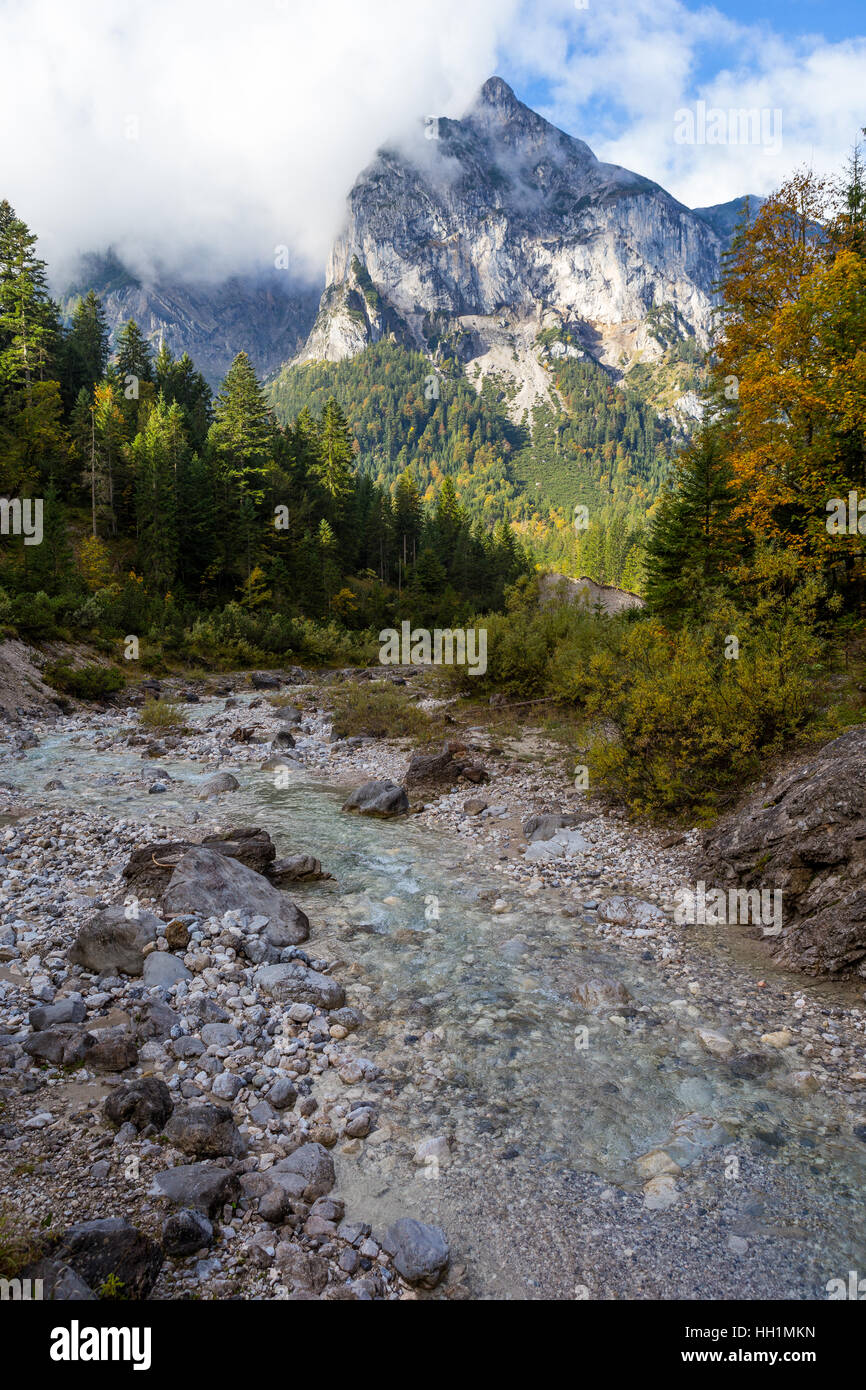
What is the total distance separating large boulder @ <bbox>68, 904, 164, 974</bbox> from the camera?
7.05m

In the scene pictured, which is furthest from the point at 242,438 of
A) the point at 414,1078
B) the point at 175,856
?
the point at 414,1078

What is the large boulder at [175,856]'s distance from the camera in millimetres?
9039

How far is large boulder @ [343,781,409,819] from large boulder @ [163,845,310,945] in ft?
16.9

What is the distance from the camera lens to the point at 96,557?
43344 millimetres

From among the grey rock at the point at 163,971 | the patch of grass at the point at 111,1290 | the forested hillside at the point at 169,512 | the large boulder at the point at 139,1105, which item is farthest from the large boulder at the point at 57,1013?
the forested hillside at the point at 169,512

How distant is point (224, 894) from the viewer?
8.59 m

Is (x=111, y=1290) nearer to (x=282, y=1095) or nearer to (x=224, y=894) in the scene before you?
(x=282, y=1095)

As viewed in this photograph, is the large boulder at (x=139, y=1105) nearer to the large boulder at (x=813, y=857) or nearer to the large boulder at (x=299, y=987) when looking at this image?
the large boulder at (x=299, y=987)

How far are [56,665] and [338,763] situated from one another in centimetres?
1473

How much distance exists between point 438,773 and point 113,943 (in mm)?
9772

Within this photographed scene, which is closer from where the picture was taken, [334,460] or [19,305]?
[19,305]

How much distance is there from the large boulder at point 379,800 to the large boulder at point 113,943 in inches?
272
